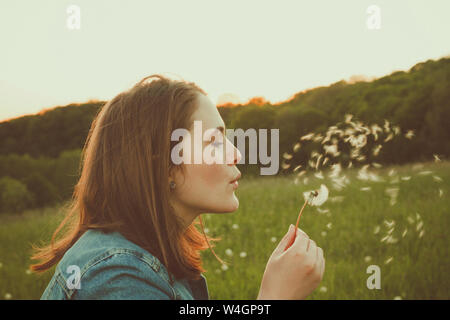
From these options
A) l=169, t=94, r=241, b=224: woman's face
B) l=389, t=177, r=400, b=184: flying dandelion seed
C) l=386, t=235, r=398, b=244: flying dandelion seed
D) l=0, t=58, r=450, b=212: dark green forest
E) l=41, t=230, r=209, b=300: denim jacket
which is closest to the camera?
l=41, t=230, r=209, b=300: denim jacket

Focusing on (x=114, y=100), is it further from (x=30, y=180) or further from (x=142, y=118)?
(x=30, y=180)

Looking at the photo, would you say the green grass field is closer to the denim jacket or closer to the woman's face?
the woman's face

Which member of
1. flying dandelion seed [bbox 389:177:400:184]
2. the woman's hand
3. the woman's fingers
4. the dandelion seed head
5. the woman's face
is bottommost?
flying dandelion seed [bbox 389:177:400:184]

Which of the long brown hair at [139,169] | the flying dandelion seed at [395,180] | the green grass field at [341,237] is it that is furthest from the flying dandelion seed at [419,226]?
the long brown hair at [139,169]

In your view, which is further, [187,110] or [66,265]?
[187,110]

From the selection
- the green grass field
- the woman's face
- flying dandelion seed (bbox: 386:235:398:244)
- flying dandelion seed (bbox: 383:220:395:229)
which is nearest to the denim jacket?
the woman's face

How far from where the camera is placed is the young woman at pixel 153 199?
3.48 ft

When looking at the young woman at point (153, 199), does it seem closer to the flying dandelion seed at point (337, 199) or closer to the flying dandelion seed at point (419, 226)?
the flying dandelion seed at point (419, 226)

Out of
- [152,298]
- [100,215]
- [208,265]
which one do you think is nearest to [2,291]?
[208,265]

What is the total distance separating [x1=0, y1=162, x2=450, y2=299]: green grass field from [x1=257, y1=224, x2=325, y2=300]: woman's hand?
4.59 feet

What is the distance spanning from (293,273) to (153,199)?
1.44ft

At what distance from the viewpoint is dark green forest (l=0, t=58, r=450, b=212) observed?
13.1ft

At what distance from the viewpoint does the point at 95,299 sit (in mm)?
981

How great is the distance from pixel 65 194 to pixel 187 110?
12.1 ft
